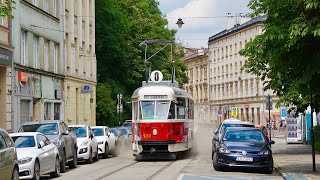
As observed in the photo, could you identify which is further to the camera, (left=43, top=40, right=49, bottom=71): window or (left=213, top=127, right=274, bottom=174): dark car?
(left=43, top=40, right=49, bottom=71): window

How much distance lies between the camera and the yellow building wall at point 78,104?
45.8 m

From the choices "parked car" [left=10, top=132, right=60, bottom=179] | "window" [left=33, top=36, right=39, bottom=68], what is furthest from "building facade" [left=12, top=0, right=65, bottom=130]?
"parked car" [left=10, top=132, right=60, bottom=179]

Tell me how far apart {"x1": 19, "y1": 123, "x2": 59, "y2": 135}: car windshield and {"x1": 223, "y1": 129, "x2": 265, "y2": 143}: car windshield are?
6286 millimetres

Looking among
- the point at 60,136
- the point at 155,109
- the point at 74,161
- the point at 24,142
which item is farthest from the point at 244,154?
the point at 155,109

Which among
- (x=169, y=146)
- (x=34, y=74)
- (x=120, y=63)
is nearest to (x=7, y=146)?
(x=169, y=146)

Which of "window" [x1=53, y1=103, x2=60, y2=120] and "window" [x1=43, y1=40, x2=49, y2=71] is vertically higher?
"window" [x1=43, y1=40, x2=49, y2=71]

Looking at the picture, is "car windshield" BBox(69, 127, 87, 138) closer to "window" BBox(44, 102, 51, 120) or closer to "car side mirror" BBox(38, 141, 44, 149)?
"car side mirror" BBox(38, 141, 44, 149)

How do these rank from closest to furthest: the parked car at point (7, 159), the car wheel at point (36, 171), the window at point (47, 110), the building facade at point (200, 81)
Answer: the parked car at point (7, 159) → the car wheel at point (36, 171) → the window at point (47, 110) → the building facade at point (200, 81)

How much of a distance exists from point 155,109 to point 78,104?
2162 cm

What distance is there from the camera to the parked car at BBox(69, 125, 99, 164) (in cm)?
2711

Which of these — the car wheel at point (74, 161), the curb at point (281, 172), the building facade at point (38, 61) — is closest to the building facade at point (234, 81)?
the building facade at point (38, 61)

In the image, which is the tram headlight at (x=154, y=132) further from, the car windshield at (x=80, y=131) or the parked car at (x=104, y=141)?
the parked car at (x=104, y=141)

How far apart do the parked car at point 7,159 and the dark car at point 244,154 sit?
8.08 meters

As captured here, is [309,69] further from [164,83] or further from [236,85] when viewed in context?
[236,85]
